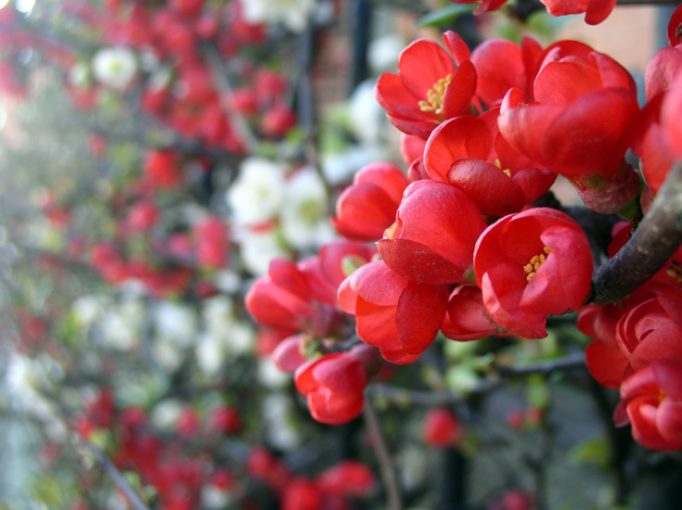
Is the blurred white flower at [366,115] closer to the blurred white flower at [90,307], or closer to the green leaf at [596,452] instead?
the green leaf at [596,452]

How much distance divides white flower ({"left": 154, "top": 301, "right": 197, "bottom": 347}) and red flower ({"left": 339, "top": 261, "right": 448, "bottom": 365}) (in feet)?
5.25

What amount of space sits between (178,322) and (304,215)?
2.94 feet

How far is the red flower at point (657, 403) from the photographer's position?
218 mm

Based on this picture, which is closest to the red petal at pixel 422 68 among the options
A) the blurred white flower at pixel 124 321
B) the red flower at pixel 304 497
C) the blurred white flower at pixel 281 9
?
the blurred white flower at pixel 281 9

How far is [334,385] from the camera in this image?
324mm

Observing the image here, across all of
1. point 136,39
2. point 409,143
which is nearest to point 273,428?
point 136,39

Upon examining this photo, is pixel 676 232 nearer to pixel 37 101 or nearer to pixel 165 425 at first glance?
pixel 165 425

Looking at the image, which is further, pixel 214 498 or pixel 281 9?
pixel 214 498

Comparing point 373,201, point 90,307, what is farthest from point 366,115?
point 90,307

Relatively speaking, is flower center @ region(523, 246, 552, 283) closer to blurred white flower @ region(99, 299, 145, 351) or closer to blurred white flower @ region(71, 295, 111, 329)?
blurred white flower @ region(71, 295, 111, 329)

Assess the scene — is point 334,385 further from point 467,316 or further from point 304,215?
point 304,215

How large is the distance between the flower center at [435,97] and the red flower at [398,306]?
8 cm

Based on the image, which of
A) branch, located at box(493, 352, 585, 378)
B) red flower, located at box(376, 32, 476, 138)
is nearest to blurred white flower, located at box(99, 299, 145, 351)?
branch, located at box(493, 352, 585, 378)

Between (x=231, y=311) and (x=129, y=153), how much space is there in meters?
0.70
